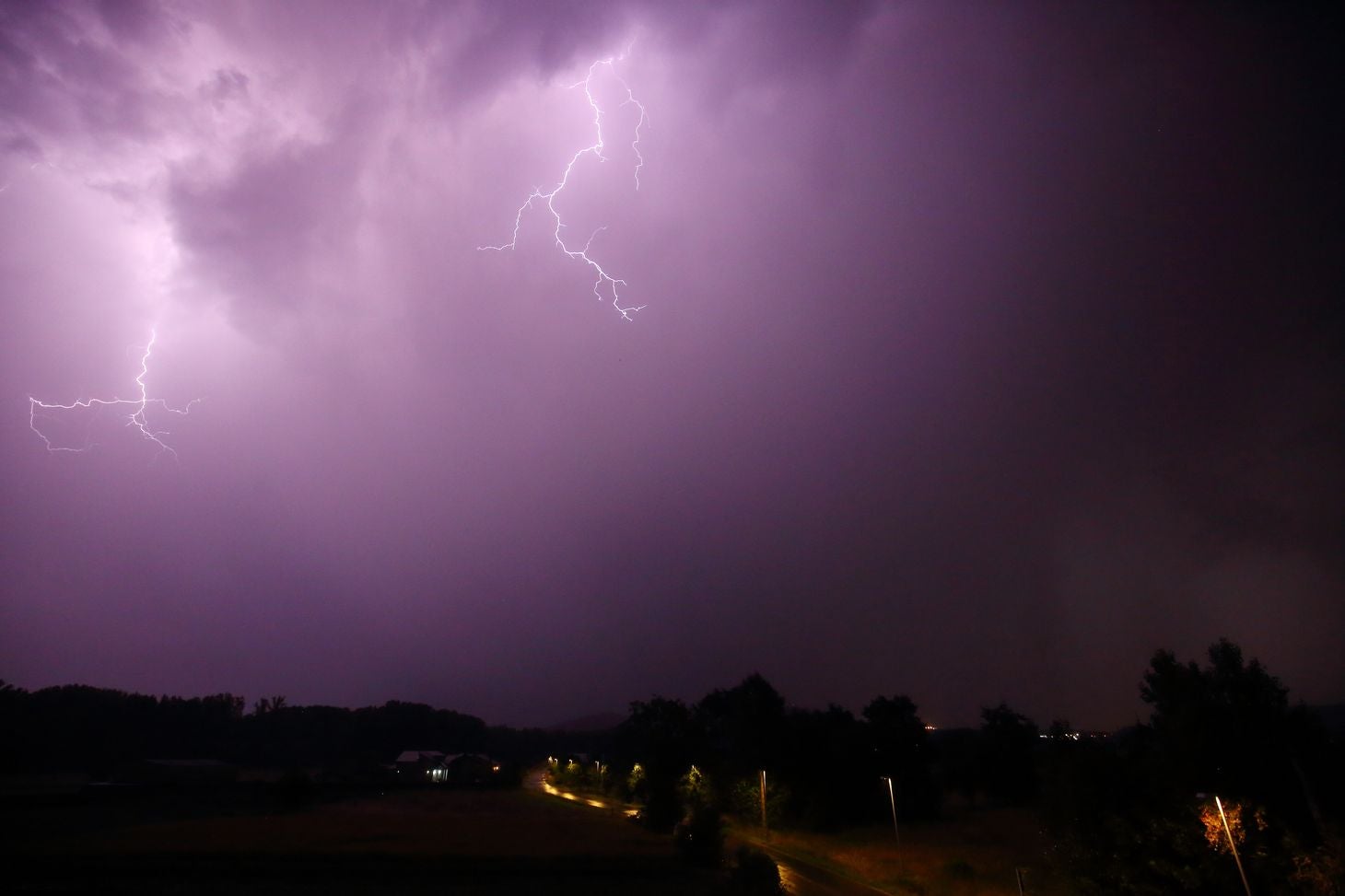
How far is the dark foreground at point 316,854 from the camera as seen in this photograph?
21344 millimetres

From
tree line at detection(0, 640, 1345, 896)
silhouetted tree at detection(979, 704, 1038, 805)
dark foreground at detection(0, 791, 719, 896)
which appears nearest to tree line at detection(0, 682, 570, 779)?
tree line at detection(0, 640, 1345, 896)

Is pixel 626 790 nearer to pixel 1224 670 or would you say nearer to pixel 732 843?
pixel 732 843

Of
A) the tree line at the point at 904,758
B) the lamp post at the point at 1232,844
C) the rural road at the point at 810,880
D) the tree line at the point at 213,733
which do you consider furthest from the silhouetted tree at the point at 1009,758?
the tree line at the point at 213,733

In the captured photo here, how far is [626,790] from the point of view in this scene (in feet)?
202

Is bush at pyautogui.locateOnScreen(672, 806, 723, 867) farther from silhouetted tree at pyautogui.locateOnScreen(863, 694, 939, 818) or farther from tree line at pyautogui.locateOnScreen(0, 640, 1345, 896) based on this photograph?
silhouetted tree at pyautogui.locateOnScreen(863, 694, 939, 818)

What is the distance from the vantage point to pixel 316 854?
25.9 meters

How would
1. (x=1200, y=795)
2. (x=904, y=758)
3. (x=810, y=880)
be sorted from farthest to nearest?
(x=904, y=758)
(x=810, y=880)
(x=1200, y=795)

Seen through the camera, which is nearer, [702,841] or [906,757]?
[702,841]

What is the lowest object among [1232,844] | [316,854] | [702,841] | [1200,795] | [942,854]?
[316,854]

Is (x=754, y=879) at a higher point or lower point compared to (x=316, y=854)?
higher

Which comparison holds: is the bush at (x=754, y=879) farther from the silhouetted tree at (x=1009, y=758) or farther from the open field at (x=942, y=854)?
the silhouetted tree at (x=1009, y=758)

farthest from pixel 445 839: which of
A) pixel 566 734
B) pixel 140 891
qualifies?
pixel 566 734

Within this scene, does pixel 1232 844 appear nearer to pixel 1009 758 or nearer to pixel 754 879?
pixel 754 879

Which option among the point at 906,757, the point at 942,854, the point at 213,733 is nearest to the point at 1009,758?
the point at 906,757
